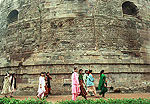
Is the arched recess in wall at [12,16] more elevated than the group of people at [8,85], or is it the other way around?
the arched recess in wall at [12,16]

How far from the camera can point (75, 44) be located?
8.69 meters

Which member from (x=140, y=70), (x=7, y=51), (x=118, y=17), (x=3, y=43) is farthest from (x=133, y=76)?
(x=3, y=43)

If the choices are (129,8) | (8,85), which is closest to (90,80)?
(8,85)

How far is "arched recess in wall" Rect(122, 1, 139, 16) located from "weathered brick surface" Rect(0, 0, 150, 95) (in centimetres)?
27

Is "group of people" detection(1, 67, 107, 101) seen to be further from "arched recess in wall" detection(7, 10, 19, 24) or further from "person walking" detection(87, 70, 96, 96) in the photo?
"arched recess in wall" detection(7, 10, 19, 24)

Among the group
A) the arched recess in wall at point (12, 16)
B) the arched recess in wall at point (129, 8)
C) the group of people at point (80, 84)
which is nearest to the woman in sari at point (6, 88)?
the group of people at point (80, 84)

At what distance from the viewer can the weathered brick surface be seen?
836 centimetres

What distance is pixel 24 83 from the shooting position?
8.55m

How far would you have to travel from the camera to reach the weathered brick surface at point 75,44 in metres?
8.36

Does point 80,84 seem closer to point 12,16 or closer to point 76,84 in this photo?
point 76,84

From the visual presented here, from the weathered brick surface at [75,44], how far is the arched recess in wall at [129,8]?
27cm

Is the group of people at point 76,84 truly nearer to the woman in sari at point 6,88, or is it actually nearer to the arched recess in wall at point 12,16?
the woman in sari at point 6,88

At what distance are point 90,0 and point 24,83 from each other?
6.47 m

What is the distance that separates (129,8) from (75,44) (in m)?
5.02
